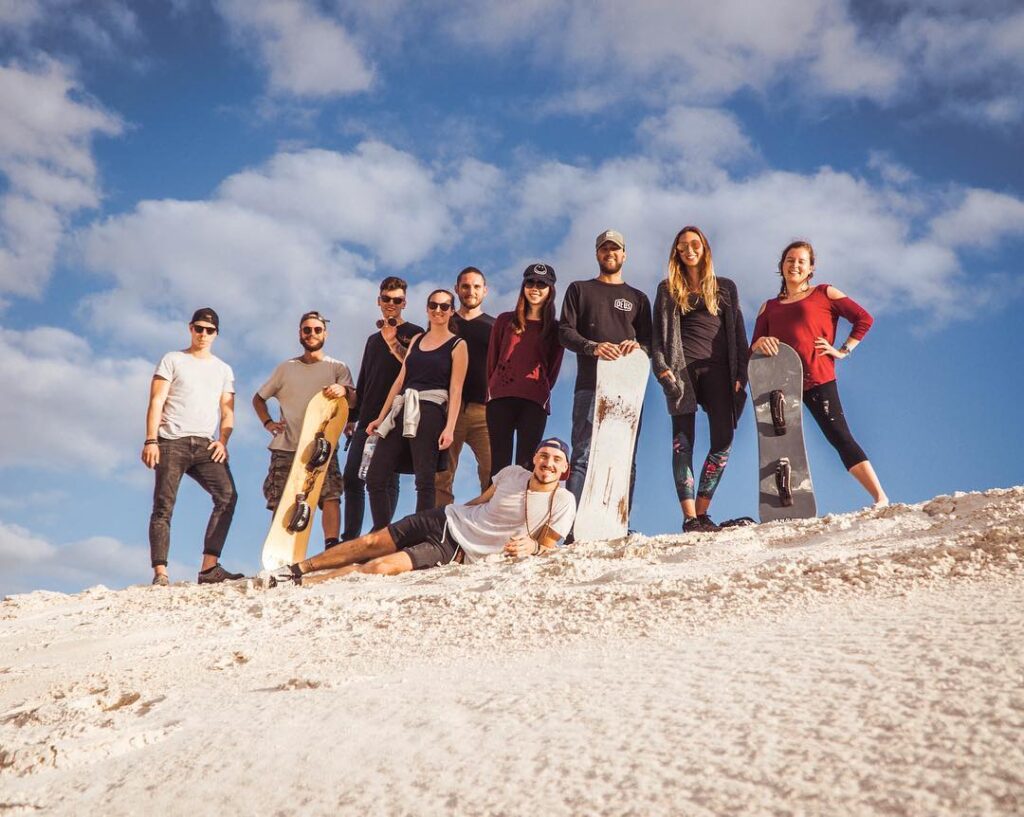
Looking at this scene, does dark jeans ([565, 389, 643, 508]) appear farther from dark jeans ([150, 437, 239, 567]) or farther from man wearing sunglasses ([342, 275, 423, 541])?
dark jeans ([150, 437, 239, 567])

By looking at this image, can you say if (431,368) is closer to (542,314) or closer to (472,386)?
(472,386)

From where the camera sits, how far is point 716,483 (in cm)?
531

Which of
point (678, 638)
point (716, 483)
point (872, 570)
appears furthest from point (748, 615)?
point (716, 483)

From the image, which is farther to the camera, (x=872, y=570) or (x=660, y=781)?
(x=872, y=570)

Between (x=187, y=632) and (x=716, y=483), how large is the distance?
3.13 metres

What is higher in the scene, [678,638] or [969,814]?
[678,638]

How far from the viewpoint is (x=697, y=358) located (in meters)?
5.43

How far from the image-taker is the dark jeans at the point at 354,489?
6.11 meters

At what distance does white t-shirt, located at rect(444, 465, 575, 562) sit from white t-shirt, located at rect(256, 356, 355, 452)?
1881mm

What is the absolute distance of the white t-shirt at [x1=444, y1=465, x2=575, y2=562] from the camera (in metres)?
5.02

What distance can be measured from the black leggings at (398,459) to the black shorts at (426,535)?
0.30m

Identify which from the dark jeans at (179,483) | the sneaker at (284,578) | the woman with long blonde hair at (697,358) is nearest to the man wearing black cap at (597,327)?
the woman with long blonde hair at (697,358)

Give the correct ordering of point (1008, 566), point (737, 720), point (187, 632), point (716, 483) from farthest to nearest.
Result: 1. point (716, 483)
2. point (187, 632)
3. point (1008, 566)
4. point (737, 720)

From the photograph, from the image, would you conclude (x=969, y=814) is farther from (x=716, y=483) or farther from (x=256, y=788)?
(x=716, y=483)
